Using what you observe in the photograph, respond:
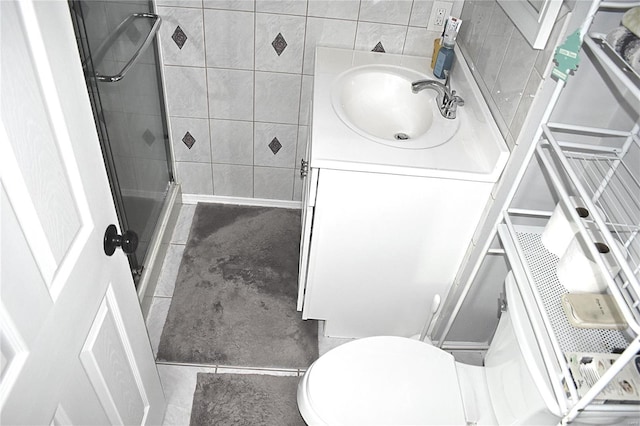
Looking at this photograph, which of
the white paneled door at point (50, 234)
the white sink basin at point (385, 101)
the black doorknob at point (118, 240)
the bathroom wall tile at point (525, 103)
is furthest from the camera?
the white sink basin at point (385, 101)

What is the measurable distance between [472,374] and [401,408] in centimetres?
Answer: 24

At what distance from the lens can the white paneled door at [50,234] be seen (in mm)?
675

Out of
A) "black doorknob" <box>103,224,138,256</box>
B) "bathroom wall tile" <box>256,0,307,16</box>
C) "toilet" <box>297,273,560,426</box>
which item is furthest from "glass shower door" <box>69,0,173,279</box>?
"toilet" <box>297,273,560,426</box>

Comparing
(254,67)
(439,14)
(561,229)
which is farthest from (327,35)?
(561,229)

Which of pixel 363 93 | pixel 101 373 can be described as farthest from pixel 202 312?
pixel 363 93

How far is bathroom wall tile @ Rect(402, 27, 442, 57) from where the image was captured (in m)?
1.95

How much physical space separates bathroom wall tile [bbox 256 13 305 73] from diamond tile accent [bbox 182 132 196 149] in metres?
0.48

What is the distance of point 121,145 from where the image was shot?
1.68 meters

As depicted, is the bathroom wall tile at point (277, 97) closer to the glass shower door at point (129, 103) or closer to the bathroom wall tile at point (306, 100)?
the bathroom wall tile at point (306, 100)

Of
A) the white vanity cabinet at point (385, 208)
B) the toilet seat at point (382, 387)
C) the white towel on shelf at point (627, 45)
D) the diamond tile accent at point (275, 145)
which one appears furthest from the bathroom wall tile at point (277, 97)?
the white towel on shelf at point (627, 45)

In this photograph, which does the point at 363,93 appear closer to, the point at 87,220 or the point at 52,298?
the point at 87,220

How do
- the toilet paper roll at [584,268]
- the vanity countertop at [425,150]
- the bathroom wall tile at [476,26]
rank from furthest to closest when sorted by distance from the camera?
the bathroom wall tile at [476,26] < the vanity countertop at [425,150] < the toilet paper roll at [584,268]

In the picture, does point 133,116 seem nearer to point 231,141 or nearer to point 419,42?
point 231,141

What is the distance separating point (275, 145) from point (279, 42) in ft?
1.62
